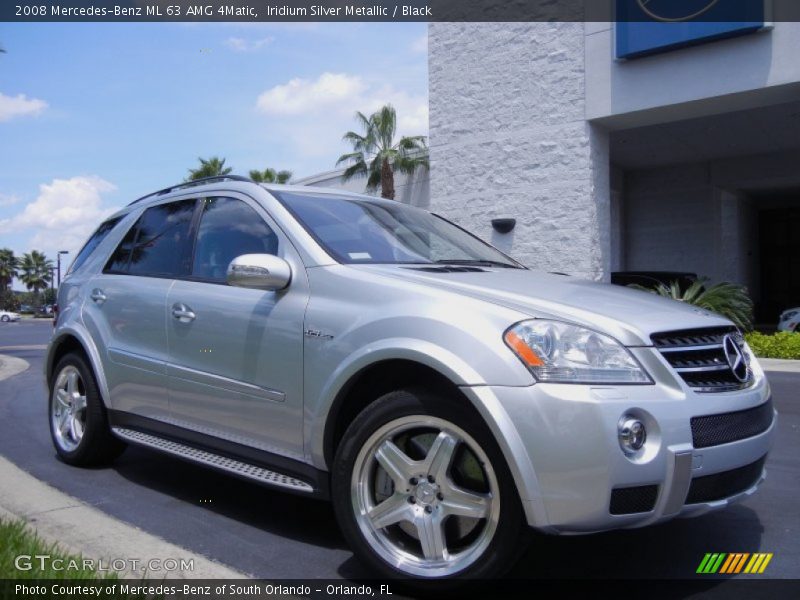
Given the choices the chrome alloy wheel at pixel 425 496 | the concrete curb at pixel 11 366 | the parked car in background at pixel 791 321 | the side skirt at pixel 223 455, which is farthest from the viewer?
the parked car in background at pixel 791 321

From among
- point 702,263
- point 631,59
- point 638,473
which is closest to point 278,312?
point 638,473

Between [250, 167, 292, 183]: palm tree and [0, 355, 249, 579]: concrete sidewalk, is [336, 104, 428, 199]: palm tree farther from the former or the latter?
[0, 355, 249, 579]: concrete sidewalk

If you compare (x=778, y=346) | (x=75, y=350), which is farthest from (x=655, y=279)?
(x=75, y=350)

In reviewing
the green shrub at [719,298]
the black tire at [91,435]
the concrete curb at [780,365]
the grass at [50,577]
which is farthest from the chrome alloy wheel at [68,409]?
the green shrub at [719,298]

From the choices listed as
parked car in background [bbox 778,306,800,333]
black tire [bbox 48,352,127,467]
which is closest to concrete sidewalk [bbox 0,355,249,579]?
black tire [bbox 48,352,127,467]

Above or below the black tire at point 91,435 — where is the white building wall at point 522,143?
above

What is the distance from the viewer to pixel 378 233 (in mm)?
4051

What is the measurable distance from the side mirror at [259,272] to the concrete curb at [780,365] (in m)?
9.57

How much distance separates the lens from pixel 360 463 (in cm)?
308

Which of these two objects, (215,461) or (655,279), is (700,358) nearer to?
(215,461)

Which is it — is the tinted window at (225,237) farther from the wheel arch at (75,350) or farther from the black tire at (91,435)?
the black tire at (91,435)

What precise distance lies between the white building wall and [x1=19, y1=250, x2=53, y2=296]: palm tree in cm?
9819

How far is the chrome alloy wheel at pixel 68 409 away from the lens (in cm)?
516

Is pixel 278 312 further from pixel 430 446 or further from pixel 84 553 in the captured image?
pixel 84 553
